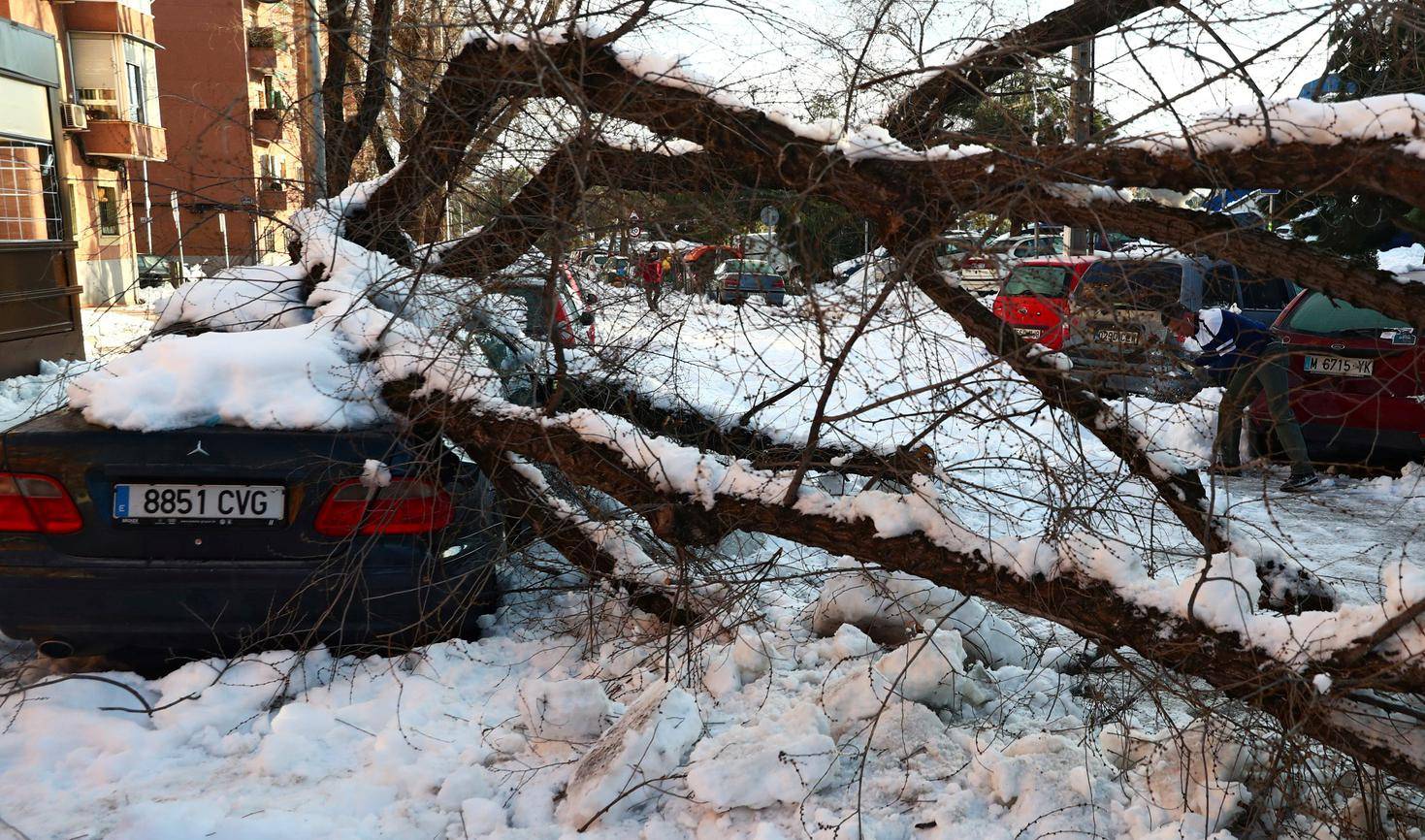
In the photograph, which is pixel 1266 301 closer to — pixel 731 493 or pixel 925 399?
pixel 925 399

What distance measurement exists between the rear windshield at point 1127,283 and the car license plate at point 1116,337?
0.09m

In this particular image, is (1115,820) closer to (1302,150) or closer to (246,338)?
(1302,150)

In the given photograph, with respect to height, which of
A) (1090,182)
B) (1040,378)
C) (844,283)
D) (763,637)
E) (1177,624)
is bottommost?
(763,637)

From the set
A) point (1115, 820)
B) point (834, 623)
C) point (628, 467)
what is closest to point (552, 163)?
point (628, 467)

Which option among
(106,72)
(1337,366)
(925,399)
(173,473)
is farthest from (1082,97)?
(106,72)

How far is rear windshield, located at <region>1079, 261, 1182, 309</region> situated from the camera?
124 inches

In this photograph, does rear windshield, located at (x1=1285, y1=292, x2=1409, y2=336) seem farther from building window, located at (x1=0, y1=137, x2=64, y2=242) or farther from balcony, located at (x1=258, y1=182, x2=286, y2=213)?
building window, located at (x1=0, y1=137, x2=64, y2=242)

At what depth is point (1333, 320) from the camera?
7.43m

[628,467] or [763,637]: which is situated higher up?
[628,467]

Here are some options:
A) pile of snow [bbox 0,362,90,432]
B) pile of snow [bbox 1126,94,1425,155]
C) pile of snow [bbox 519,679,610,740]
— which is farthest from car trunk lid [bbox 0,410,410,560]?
pile of snow [bbox 0,362,90,432]

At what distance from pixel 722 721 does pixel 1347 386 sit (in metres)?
6.16

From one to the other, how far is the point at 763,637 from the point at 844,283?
5.17 ft

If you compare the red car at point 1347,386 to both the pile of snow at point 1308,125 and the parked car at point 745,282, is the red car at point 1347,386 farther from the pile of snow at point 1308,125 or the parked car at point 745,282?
the parked car at point 745,282

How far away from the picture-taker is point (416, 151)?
4594 mm
